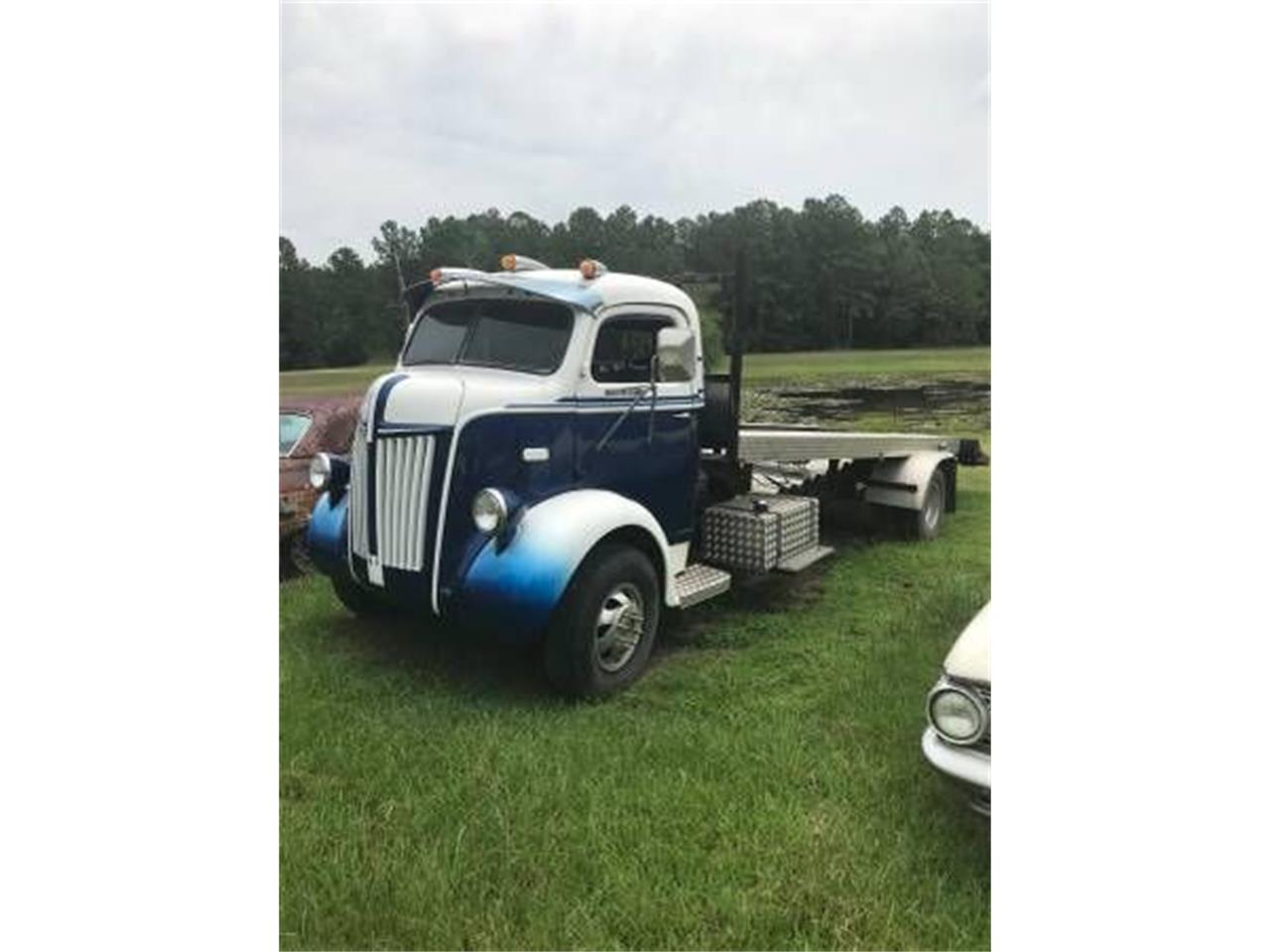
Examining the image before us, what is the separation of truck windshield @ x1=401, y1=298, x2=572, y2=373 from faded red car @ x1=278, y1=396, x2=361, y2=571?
0.39 m

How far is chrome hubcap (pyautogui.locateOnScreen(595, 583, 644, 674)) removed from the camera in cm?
285

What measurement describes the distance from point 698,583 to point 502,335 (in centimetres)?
121

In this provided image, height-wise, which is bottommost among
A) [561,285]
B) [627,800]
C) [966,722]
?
[627,800]

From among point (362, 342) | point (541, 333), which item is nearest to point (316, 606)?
point (362, 342)

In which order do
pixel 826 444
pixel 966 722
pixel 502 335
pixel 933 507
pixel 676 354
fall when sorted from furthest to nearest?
pixel 933 507 → pixel 826 444 → pixel 676 354 → pixel 502 335 → pixel 966 722

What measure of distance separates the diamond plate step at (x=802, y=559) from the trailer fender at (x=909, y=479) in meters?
0.65

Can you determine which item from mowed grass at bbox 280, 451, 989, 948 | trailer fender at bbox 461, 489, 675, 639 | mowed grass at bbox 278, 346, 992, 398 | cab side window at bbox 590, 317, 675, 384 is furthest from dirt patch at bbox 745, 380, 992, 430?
trailer fender at bbox 461, 489, 675, 639

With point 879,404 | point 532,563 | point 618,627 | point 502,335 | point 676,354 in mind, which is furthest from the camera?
point 676,354

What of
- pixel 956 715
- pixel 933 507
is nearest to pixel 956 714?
pixel 956 715

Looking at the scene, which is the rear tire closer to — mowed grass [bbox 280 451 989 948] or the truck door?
mowed grass [bbox 280 451 989 948]

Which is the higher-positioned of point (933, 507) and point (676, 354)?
point (676, 354)

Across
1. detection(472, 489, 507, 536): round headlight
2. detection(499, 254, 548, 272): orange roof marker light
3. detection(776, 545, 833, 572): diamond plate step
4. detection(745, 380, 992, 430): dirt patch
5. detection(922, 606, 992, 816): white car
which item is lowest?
detection(922, 606, 992, 816): white car

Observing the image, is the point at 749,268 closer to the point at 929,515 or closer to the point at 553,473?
the point at 553,473

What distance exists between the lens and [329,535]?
3.15 meters
